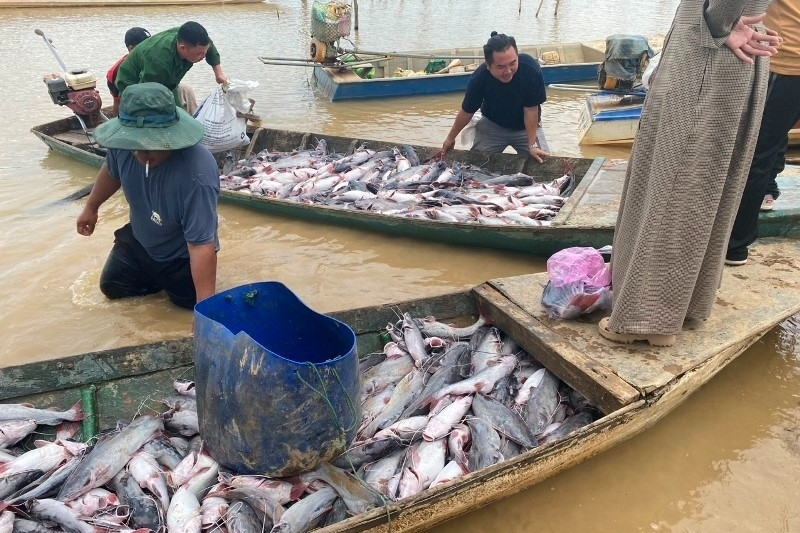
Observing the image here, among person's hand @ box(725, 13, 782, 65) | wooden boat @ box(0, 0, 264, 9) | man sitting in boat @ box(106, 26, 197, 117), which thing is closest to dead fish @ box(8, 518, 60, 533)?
person's hand @ box(725, 13, 782, 65)

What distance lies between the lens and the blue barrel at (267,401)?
281 cm

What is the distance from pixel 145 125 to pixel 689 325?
3.88 metres

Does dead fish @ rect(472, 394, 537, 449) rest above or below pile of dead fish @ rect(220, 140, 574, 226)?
below

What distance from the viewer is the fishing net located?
13422 mm

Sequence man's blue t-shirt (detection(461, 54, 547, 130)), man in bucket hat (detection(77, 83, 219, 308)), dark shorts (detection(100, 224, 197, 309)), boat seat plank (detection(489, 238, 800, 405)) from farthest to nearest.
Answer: man's blue t-shirt (detection(461, 54, 547, 130)) → dark shorts (detection(100, 224, 197, 309)) → man in bucket hat (detection(77, 83, 219, 308)) → boat seat plank (detection(489, 238, 800, 405))

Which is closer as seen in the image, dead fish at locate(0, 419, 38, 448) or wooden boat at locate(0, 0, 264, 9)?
dead fish at locate(0, 419, 38, 448)

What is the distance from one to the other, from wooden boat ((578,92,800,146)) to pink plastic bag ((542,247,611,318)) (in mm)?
7225

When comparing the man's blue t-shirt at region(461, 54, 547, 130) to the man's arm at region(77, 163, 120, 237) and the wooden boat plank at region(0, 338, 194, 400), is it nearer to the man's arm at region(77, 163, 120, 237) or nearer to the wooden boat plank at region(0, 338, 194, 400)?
the man's arm at region(77, 163, 120, 237)

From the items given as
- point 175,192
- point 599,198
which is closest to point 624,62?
point 599,198

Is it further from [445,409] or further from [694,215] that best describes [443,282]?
[694,215]

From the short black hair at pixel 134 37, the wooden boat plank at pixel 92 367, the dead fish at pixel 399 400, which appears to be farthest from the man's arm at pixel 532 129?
the short black hair at pixel 134 37

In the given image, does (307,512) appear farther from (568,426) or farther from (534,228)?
(534,228)

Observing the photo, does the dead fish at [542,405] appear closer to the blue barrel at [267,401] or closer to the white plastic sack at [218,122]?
the blue barrel at [267,401]

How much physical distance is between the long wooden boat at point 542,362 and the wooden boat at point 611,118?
6.60 meters
